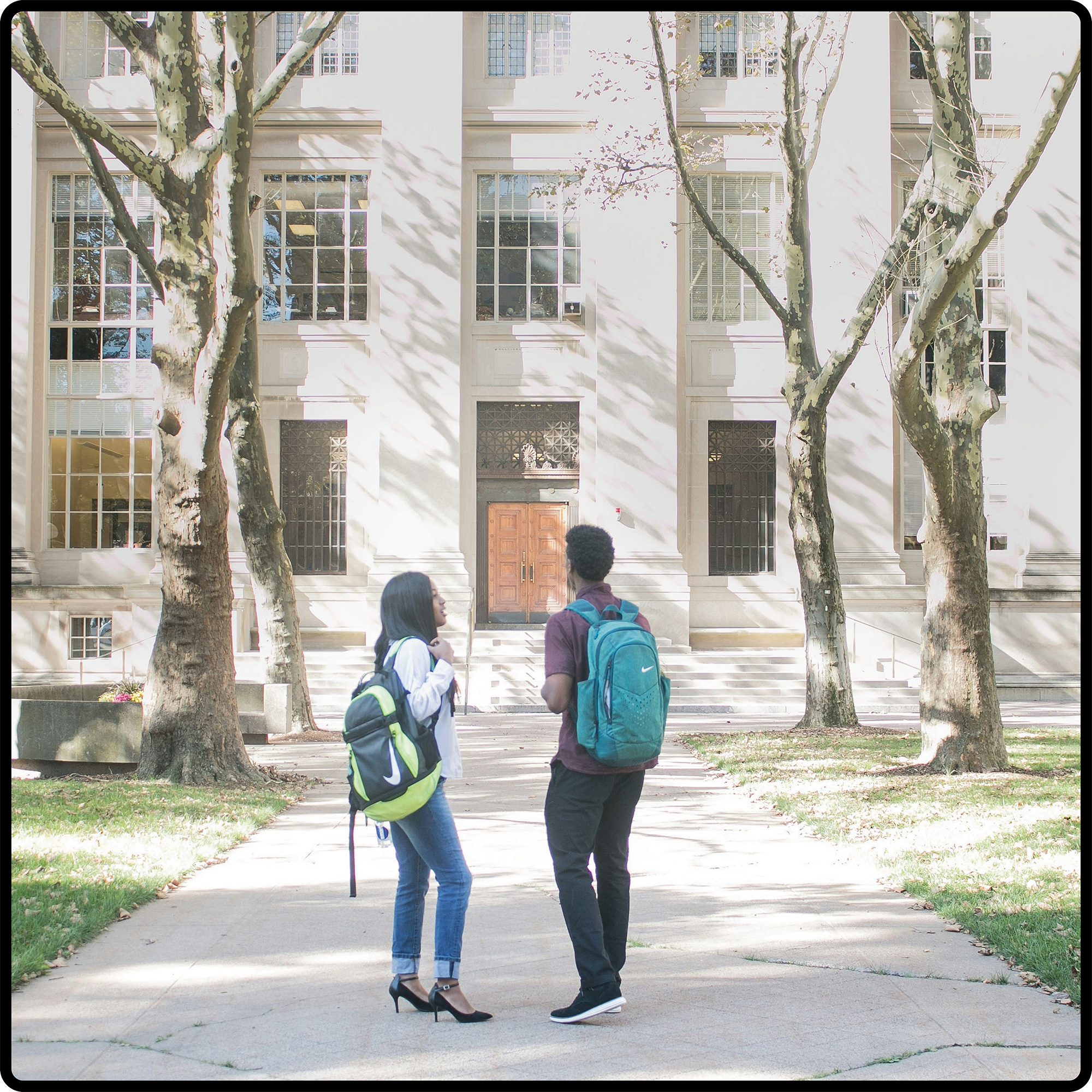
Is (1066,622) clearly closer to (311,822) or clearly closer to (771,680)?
(771,680)

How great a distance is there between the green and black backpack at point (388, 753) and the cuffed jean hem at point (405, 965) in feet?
1.99

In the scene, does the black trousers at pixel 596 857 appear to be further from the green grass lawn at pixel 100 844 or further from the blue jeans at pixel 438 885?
the green grass lawn at pixel 100 844

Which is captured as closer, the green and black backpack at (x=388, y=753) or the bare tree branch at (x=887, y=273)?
the green and black backpack at (x=388, y=753)

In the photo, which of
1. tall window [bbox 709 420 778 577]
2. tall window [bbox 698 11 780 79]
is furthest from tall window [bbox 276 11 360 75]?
tall window [bbox 709 420 778 577]

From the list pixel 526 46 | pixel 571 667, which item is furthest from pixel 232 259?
pixel 526 46

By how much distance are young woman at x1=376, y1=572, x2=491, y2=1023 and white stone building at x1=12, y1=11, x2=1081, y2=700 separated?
62.0 ft

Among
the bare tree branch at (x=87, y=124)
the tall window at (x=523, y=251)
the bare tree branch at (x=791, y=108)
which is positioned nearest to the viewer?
the bare tree branch at (x=87, y=124)

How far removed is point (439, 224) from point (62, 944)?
20438 millimetres

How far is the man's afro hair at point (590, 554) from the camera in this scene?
17.0 feet

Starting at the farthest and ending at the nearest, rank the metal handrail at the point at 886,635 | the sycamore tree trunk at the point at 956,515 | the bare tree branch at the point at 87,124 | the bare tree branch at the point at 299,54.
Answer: the metal handrail at the point at 886,635, the bare tree branch at the point at 299,54, the sycamore tree trunk at the point at 956,515, the bare tree branch at the point at 87,124

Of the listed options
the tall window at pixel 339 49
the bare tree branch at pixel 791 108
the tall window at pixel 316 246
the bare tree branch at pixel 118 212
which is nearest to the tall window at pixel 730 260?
the tall window at pixel 316 246

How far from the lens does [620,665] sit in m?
4.83

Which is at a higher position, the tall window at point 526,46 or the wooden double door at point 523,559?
the tall window at point 526,46

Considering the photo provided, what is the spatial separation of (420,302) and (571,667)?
20409 millimetres
